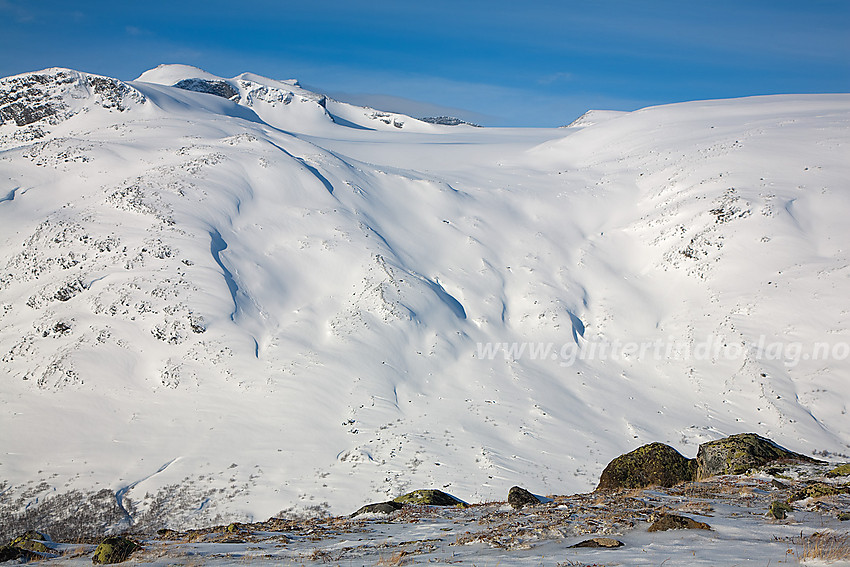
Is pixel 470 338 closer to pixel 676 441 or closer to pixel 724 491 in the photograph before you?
pixel 676 441

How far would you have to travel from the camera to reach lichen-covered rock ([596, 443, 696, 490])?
52.6 feet

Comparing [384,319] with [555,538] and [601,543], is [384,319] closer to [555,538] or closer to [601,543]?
[555,538]

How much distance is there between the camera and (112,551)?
757 cm

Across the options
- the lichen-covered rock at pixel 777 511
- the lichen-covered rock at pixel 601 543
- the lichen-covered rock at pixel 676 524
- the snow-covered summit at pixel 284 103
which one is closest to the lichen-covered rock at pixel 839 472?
the lichen-covered rock at pixel 777 511

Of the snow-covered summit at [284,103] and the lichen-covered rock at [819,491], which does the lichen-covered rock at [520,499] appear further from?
the snow-covered summit at [284,103]

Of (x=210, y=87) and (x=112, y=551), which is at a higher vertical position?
(x=210, y=87)

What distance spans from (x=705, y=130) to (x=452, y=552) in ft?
228

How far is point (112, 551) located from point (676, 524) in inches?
333

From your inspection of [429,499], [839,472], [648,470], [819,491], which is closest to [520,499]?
[429,499]

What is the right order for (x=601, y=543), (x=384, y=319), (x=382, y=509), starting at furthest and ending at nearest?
(x=384, y=319) < (x=382, y=509) < (x=601, y=543)

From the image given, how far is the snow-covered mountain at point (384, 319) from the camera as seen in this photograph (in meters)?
26.3

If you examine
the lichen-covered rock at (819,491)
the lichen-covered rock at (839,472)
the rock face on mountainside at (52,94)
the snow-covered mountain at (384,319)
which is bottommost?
the lichen-covered rock at (819,491)

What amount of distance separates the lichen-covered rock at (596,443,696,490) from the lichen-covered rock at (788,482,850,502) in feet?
16.8

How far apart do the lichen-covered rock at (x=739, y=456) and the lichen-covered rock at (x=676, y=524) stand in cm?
813
